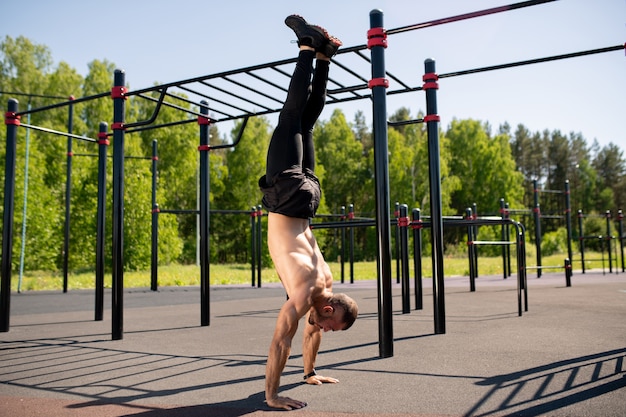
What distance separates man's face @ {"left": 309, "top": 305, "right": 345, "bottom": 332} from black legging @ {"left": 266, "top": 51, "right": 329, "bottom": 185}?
0.83 meters

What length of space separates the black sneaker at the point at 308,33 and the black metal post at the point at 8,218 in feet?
15.2

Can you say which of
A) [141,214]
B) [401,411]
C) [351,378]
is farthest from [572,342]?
[141,214]

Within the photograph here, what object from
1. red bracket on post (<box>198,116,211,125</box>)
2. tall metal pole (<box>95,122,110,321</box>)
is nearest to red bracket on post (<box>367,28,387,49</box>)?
red bracket on post (<box>198,116,211,125</box>)

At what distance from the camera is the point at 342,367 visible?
13.3 ft

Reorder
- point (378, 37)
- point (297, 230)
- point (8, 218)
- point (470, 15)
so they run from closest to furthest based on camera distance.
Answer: point (297, 230) → point (470, 15) → point (378, 37) → point (8, 218)

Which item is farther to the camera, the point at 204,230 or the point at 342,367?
the point at 204,230

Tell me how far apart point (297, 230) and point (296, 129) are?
627 mm

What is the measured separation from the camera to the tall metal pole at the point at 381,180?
4.32 metres

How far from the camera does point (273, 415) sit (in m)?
2.77

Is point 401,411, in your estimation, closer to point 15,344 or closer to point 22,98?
point 15,344

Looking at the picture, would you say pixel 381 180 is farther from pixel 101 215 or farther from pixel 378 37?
pixel 101 215

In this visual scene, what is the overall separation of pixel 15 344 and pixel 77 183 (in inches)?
787

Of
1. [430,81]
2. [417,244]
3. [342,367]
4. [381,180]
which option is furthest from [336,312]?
[417,244]

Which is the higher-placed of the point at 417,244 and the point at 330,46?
the point at 330,46
